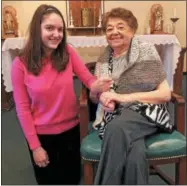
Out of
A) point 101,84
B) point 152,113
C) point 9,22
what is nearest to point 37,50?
point 101,84

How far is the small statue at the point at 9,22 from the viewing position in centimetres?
390

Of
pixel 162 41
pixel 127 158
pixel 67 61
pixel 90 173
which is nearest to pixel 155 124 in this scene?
pixel 127 158

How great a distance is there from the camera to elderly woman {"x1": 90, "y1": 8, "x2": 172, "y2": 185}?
1.25 metres

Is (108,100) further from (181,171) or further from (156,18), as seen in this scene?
(156,18)

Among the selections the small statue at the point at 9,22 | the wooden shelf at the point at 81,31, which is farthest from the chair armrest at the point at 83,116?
the wooden shelf at the point at 81,31

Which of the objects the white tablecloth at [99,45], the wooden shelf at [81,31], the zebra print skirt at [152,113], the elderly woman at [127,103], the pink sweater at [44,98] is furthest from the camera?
the wooden shelf at [81,31]

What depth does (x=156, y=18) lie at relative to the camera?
4527 mm

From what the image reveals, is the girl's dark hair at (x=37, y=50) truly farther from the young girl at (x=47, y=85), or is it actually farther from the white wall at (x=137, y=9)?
the white wall at (x=137, y=9)

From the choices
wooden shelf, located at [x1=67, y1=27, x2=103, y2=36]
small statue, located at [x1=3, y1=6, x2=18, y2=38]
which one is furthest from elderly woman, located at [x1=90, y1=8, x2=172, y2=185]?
wooden shelf, located at [x1=67, y1=27, x2=103, y2=36]

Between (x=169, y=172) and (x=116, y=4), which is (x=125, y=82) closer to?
(x=169, y=172)

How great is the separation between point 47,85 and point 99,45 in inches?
72.2

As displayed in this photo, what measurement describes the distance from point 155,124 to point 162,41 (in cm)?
210

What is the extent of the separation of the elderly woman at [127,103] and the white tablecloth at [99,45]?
162 cm

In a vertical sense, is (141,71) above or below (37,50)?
below
